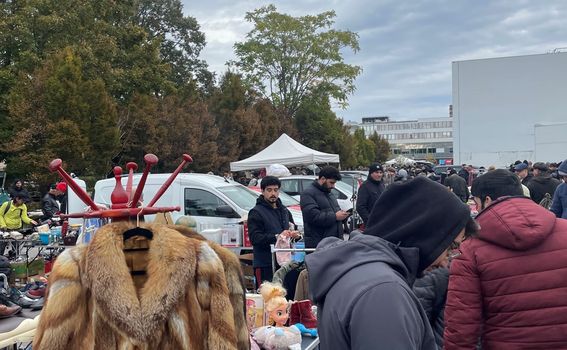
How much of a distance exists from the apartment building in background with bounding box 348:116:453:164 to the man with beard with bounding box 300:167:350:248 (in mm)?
113504

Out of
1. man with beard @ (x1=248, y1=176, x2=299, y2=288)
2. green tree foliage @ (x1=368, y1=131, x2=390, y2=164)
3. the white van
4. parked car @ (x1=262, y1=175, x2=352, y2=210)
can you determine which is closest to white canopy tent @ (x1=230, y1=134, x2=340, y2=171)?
parked car @ (x1=262, y1=175, x2=352, y2=210)

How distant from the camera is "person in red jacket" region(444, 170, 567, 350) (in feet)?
7.57

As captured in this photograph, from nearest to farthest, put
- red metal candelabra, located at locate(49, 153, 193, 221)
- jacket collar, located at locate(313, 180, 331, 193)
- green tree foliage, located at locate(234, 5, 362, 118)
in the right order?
red metal candelabra, located at locate(49, 153, 193, 221) < jacket collar, located at locate(313, 180, 331, 193) < green tree foliage, located at locate(234, 5, 362, 118)

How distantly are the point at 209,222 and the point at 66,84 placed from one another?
1225cm

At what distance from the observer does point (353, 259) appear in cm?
154

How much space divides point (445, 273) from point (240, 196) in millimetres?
6742

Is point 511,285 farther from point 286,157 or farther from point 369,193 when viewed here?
point 286,157

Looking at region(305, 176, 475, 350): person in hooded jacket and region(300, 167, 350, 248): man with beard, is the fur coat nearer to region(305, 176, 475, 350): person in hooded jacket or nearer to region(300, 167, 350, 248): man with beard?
region(305, 176, 475, 350): person in hooded jacket

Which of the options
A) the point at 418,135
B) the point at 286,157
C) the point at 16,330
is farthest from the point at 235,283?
the point at 418,135

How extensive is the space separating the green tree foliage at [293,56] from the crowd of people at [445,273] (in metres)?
34.0

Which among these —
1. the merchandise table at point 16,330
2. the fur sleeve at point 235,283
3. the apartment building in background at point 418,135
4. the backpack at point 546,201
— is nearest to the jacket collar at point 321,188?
the merchandise table at point 16,330

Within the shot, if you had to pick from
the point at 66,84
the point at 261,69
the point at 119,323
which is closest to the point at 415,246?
the point at 119,323

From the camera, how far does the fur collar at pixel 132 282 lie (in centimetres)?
215

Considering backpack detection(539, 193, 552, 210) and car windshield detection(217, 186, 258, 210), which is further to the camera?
car windshield detection(217, 186, 258, 210)
